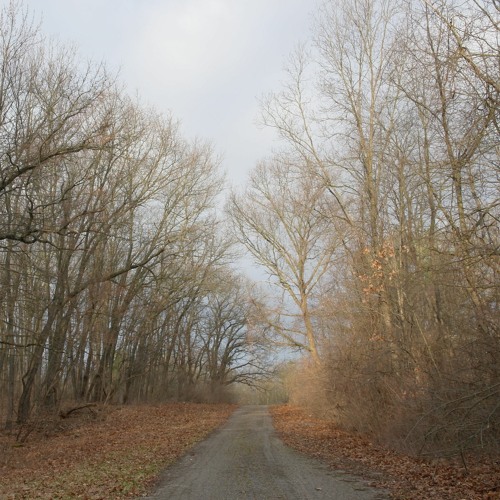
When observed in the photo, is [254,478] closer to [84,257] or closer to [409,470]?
[409,470]

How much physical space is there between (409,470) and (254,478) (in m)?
3.07

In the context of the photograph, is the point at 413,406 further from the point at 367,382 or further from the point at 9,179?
the point at 9,179

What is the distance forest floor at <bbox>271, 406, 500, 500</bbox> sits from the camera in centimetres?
809

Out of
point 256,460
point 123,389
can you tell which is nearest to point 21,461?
point 256,460

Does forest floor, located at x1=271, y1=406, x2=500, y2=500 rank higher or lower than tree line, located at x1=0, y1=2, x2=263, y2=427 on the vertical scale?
lower

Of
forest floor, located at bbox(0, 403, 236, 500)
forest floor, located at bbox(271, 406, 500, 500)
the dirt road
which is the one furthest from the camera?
forest floor, located at bbox(0, 403, 236, 500)

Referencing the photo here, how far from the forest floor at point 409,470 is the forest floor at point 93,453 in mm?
3969

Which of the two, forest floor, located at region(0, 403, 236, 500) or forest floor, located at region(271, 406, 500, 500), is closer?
forest floor, located at region(271, 406, 500, 500)

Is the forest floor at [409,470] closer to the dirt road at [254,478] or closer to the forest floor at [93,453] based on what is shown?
the dirt road at [254,478]

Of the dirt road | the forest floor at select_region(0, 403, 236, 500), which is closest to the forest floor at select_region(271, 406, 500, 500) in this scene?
the dirt road

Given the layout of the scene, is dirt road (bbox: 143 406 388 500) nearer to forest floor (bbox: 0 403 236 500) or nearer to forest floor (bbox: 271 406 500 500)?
forest floor (bbox: 271 406 500 500)

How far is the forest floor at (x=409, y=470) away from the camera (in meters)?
8.09

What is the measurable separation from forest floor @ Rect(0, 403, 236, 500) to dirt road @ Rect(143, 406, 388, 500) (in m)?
0.59

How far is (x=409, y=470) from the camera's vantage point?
33.4 ft
